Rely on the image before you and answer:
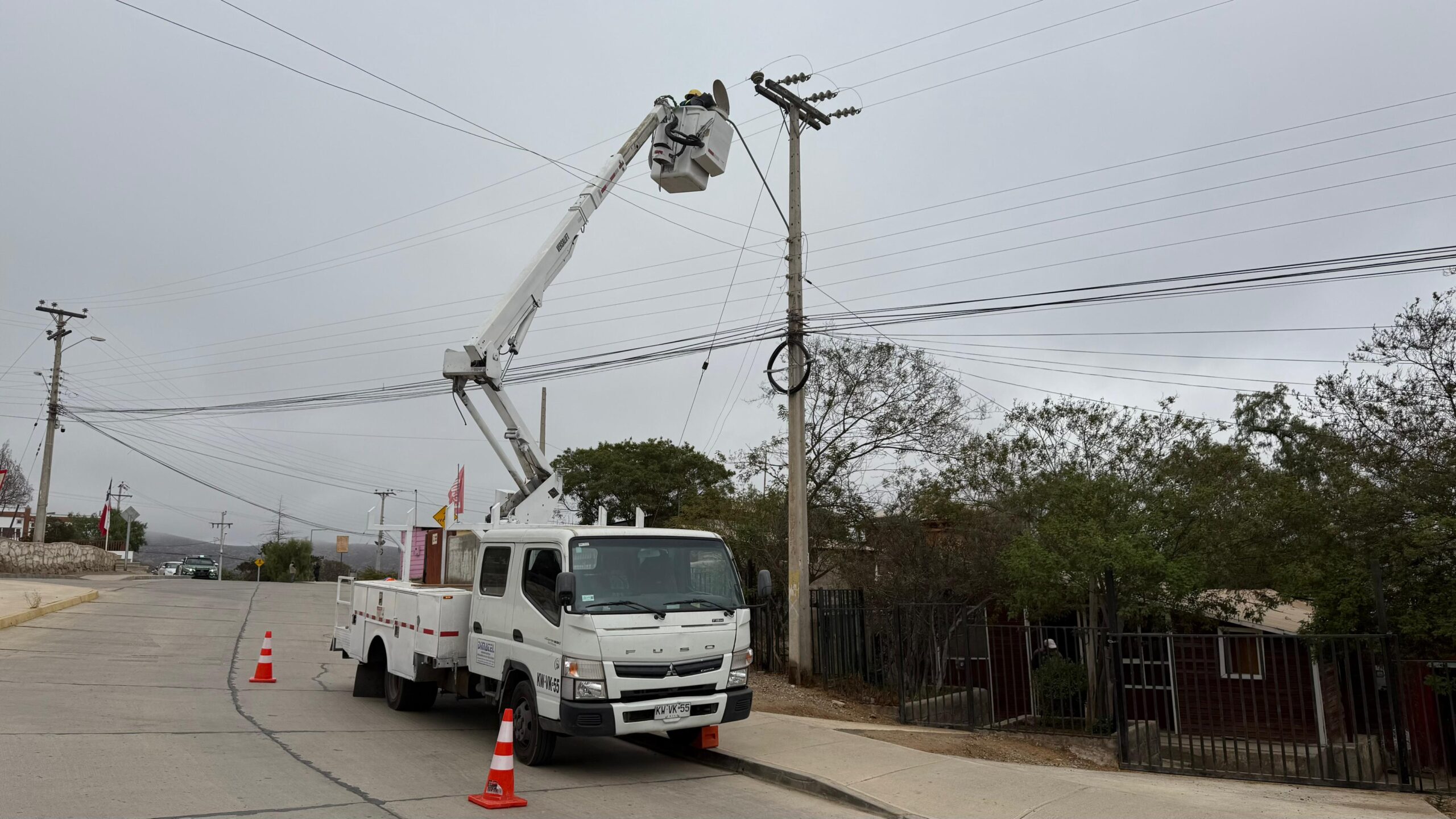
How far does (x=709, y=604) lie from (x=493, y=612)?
2431mm

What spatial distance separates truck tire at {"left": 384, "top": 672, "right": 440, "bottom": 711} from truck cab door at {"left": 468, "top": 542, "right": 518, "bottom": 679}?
6.37ft

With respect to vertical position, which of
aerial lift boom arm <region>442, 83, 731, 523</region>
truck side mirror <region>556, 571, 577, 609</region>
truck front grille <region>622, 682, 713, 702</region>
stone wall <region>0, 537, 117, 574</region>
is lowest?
truck front grille <region>622, 682, 713, 702</region>

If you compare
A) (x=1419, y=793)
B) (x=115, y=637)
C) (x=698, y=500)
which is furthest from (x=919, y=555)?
(x=115, y=637)

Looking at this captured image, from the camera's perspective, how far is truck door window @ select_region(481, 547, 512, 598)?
9.48 metres

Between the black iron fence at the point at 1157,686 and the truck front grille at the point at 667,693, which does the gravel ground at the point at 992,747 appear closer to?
the black iron fence at the point at 1157,686

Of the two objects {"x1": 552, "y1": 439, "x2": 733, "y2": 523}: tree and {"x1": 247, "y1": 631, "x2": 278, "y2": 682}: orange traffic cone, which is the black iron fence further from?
{"x1": 552, "y1": 439, "x2": 733, "y2": 523}: tree

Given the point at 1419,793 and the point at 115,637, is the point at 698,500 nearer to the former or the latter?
the point at 115,637

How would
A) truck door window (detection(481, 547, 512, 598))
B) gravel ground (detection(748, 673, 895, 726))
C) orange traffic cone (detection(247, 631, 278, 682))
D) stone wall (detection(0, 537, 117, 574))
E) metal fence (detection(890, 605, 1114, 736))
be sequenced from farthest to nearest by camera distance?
stone wall (detection(0, 537, 117, 574)) < orange traffic cone (detection(247, 631, 278, 682)) < gravel ground (detection(748, 673, 895, 726)) < metal fence (detection(890, 605, 1114, 736)) < truck door window (detection(481, 547, 512, 598))

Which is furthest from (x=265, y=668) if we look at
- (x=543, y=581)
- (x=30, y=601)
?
(x=30, y=601)

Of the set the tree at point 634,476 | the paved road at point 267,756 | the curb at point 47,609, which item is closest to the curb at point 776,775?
the paved road at point 267,756

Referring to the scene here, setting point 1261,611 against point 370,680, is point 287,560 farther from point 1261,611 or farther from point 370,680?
point 1261,611

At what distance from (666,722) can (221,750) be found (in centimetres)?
426

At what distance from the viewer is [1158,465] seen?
16.7 m

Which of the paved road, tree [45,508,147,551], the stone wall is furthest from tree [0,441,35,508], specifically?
the paved road
